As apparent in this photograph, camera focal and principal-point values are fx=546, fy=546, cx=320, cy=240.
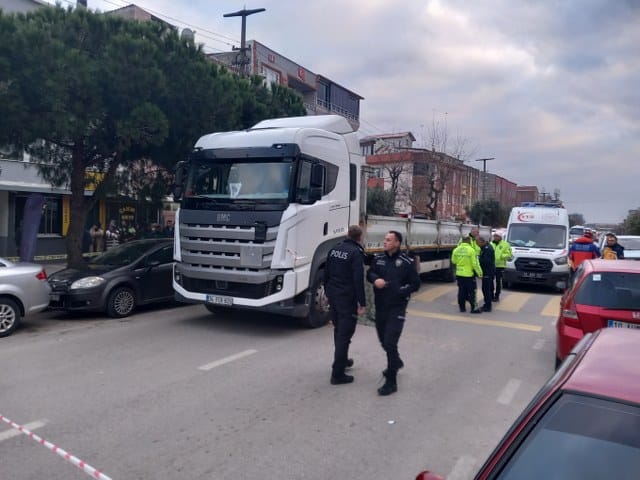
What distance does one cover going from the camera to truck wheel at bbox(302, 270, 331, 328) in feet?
29.3

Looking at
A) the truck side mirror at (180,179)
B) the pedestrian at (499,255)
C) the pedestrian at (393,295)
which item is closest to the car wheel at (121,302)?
the truck side mirror at (180,179)

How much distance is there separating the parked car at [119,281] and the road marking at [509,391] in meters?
6.92

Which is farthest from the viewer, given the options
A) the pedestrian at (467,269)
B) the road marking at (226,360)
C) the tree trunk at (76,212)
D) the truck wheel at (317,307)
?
the tree trunk at (76,212)

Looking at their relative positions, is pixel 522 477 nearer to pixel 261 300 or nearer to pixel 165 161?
pixel 261 300

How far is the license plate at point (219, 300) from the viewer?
849 centimetres

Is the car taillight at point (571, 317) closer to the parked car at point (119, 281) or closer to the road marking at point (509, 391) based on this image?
the road marking at point (509, 391)

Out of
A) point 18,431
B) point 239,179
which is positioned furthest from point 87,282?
point 18,431

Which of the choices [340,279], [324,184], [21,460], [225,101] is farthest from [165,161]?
[21,460]

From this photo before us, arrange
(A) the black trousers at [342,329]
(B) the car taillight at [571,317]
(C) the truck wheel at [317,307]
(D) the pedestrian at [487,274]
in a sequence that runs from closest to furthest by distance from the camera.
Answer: (B) the car taillight at [571,317] → (A) the black trousers at [342,329] → (C) the truck wheel at [317,307] → (D) the pedestrian at [487,274]

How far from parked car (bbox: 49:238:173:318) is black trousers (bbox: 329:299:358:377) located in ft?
17.4

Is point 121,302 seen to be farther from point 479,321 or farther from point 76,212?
point 479,321

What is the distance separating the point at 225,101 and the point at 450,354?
8.42 metres

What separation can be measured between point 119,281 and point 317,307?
3756mm

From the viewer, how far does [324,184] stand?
915cm
